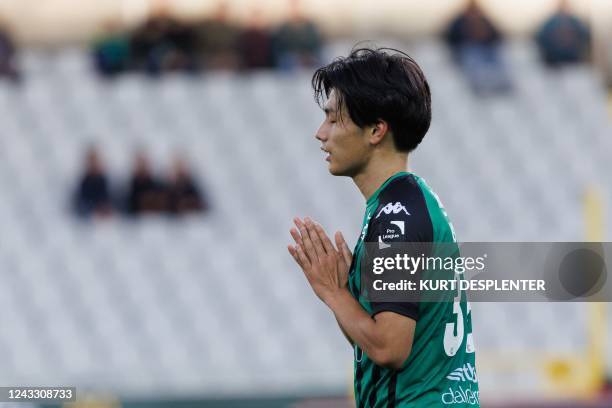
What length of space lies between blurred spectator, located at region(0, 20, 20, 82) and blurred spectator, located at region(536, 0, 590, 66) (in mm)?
4785

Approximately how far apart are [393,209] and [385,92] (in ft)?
1.01

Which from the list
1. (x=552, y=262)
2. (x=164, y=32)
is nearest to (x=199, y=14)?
(x=164, y=32)

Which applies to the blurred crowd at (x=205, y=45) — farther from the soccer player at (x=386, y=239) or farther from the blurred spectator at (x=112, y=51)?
the soccer player at (x=386, y=239)

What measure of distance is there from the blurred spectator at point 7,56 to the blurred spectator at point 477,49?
3909 millimetres

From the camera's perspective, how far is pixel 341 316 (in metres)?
2.56

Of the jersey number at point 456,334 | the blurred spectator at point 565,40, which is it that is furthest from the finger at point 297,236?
the blurred spectator at point 565,40

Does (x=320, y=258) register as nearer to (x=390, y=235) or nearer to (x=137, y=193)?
(x=390, y=235)

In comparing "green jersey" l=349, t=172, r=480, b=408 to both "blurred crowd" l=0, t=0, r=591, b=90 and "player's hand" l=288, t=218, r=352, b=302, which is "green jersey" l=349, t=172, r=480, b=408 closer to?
→ "player's hand" l=288, t=218, r=352, b=302

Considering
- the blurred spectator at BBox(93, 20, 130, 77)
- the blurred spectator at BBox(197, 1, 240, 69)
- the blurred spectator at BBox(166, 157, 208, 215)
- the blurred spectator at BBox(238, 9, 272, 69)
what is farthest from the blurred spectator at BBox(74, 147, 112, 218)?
the blurred spectator at BBox(238, 9, 272, 69)

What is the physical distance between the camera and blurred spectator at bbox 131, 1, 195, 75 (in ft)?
30.0

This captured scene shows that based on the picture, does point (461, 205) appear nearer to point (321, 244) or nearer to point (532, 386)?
point (532, 386)

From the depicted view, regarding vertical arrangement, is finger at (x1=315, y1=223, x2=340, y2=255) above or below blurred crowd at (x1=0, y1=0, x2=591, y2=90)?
below

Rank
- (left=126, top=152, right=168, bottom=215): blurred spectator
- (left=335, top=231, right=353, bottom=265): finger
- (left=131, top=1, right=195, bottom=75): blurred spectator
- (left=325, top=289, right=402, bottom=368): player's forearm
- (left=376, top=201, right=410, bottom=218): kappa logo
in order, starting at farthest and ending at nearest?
(left=131, top=1, right=195, bottom=75): blurred spectator, (left=126, top=152, right=168, bottom=215): blurred spectator, (left=335, top=231, right=353, bottom=265): finger, (left=376, top=201, right=410, bottom=218): kappa logo, (left=325, top=289, right=402, bottom=368): player's forearm

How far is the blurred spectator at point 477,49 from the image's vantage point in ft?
30.7
